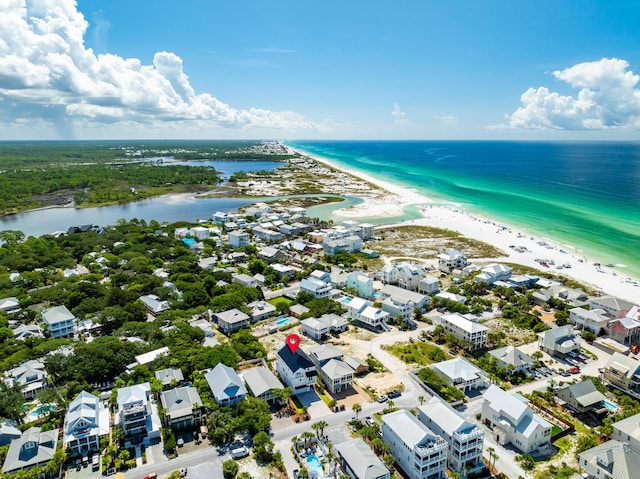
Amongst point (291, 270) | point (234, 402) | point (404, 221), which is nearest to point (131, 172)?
point (404, 221)

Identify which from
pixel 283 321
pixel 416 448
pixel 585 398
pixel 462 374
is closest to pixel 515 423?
pixel 462 374

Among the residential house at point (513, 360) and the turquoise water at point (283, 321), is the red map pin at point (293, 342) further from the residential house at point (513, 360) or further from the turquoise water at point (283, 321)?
the residential house at point (513, 360)

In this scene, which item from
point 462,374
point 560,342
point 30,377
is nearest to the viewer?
→ point 30,377

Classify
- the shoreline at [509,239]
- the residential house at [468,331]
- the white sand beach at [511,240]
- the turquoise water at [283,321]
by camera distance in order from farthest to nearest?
the shoreline at [509,239] → the white sand beach at [511,240] → the turquoise water at [283,321] → the residential house at [468,331]

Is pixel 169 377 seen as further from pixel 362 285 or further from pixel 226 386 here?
pixel 362 285

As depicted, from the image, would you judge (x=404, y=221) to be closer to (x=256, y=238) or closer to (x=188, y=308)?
(x=256, y=238)

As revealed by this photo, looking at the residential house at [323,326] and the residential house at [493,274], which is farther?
the residential house at [493,274]

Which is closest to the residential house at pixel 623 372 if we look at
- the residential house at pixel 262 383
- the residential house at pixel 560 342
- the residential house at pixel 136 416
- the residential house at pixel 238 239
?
the residential house at pixel 560 342
